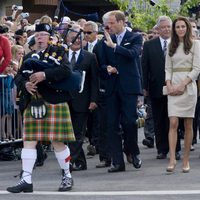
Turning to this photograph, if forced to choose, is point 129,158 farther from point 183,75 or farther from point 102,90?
point 183,75

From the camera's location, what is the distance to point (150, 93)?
1373 centimetres

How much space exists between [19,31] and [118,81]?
532cm

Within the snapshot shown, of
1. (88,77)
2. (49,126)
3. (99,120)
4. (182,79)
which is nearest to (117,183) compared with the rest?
(49,126)

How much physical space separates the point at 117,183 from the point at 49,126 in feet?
4.53

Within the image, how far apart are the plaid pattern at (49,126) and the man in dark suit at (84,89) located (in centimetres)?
207

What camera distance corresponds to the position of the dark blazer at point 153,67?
536 inches

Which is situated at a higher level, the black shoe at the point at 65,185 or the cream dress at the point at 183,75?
the cream dress at the point at 183,75

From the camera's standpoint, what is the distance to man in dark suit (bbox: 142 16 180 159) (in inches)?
537

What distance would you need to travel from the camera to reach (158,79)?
44.8 feet

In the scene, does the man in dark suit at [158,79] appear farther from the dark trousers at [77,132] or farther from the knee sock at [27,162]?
the knee sock at [27,162]

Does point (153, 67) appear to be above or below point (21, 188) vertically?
above

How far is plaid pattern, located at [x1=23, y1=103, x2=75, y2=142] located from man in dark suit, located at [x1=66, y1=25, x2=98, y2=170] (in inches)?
81.6

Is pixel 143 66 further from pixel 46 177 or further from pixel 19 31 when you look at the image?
pixel 19 31

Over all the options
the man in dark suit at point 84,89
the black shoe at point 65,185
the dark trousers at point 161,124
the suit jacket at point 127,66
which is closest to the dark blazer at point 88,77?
the man in dark suit at point 84,89
